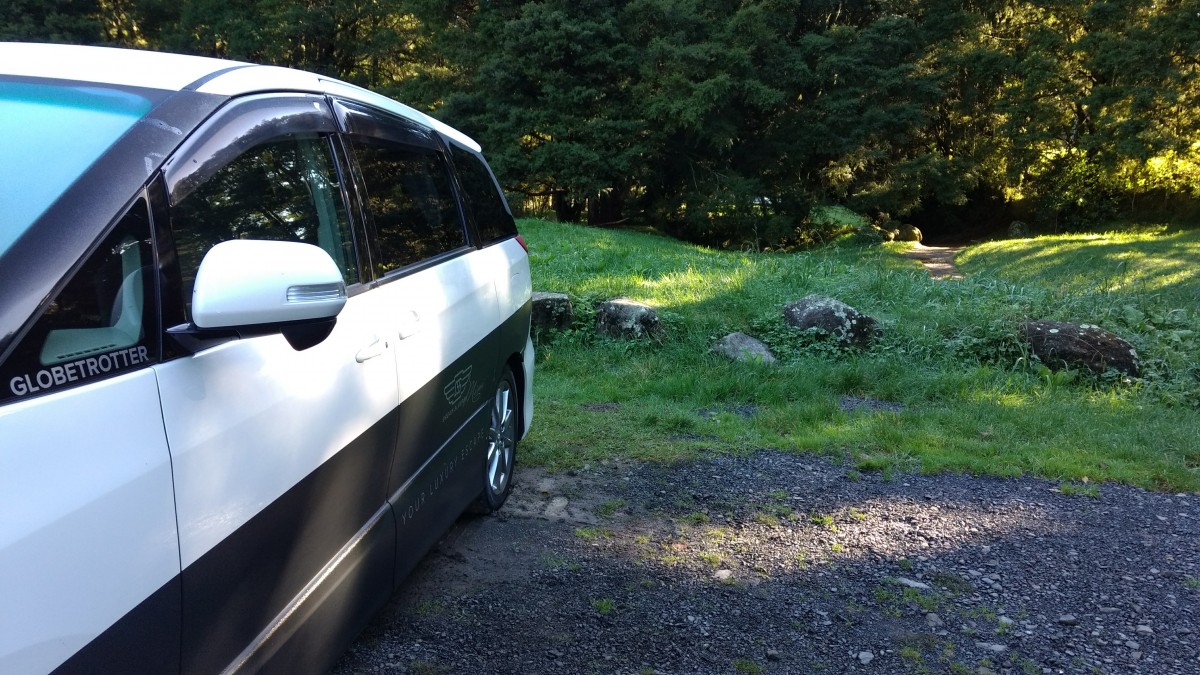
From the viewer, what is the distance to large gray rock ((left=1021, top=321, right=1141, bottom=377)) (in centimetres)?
723

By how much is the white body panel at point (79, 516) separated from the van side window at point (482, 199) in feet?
8.82

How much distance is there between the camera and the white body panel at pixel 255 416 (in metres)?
1.83

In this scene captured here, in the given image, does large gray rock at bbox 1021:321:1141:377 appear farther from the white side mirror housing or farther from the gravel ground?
the white side mirror housing

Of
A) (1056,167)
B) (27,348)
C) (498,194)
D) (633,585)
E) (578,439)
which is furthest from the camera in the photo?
(1056,167)

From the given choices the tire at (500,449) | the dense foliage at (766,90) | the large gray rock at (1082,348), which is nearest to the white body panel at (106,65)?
the tire at (500,449)

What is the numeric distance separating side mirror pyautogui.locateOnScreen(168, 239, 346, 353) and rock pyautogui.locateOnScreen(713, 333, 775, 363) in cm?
571

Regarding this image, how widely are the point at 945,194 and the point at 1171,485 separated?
22.0 m

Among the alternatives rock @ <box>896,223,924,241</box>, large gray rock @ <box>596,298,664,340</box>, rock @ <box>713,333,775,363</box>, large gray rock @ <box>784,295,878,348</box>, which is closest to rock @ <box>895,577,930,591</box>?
rock @ <box>713,333,775,363</box>

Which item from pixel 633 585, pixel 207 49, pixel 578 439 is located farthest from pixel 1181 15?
pixel 207 49

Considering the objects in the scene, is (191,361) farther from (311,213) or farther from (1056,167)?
(1056,167)

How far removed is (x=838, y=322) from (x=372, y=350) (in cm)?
592

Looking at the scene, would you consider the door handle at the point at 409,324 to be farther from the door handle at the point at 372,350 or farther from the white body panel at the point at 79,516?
the white body panel at the point at 79,516

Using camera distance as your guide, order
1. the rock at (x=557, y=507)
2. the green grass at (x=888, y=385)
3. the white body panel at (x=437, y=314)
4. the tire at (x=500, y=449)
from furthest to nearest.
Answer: the green grass at (x=888, y=385)
the rock at (x=557, y=507)
the tire at (x=500, y=449)
the white body panel at (x=437, y=314)

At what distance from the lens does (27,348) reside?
1557 mm
